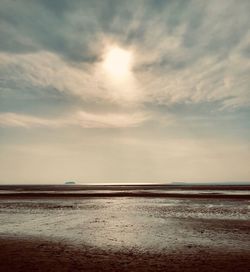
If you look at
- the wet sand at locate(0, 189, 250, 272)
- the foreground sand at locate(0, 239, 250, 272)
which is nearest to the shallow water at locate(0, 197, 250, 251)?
the wet sand at locate(0, 189, 250, 272)

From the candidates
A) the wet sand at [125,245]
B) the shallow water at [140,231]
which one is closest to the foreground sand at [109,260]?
the wet sand at [125,245]

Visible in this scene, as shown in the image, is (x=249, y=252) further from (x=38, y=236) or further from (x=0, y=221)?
(x=0, y=221)

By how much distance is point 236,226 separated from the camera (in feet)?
79.0

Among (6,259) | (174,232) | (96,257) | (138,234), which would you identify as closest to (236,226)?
(174,232)

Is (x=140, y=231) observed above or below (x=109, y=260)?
above

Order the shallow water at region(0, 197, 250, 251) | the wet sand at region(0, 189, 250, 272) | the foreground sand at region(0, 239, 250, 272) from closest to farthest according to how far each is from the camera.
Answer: the foreground sand at region(0, 239, 250, 272), the wet sand at region(0, 189, 250, 272), the shallow water at region(0, 197, 250, 251)

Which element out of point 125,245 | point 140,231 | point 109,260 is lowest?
point 109,260

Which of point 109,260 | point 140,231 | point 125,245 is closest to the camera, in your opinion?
point 109,260

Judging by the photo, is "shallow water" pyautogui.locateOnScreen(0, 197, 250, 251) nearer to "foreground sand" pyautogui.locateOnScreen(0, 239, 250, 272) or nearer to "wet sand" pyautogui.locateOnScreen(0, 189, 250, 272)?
"wet sand" pyautogui.locateOnScreen(0, 189, 250, 272)

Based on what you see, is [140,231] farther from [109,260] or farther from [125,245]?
[109,260]

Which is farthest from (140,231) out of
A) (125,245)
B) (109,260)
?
(109,260)

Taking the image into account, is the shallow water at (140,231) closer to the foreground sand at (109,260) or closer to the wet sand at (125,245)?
the wet sand at (125,245)

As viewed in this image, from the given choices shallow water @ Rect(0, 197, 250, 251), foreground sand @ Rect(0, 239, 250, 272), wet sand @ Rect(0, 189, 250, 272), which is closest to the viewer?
foreground sand @ Rect(0, 239, 250, 272)

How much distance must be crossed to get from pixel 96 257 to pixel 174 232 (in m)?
8.35
